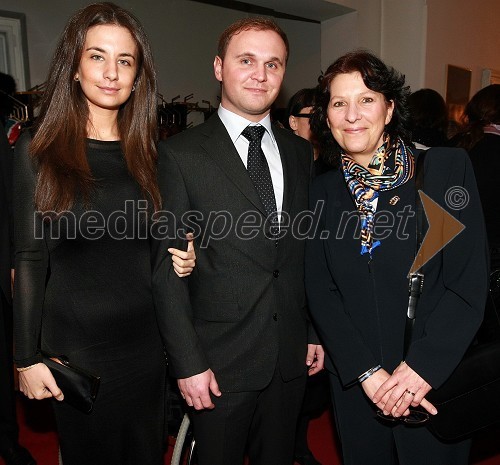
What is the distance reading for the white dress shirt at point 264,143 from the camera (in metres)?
1.83

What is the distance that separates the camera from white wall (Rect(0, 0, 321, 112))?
652 cm

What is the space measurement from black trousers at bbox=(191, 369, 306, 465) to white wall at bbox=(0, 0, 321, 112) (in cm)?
569

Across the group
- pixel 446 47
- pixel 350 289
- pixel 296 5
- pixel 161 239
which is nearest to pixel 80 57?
pixel 161 239

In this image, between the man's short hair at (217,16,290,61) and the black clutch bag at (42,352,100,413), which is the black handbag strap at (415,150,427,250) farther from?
the black clutch bag at (42,352,100,413)

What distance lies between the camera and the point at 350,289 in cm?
177

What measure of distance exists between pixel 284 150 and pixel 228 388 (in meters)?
0.92

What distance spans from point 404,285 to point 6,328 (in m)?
2.02

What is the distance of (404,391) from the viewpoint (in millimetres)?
1661

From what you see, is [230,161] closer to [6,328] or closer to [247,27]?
[247,27]

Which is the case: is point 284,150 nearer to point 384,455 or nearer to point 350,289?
point 350,289

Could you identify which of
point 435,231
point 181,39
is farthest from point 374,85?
point 181,39

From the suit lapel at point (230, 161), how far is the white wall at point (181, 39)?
17.9 ft

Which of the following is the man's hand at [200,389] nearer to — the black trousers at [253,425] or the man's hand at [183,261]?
the black trousers at [253,425]

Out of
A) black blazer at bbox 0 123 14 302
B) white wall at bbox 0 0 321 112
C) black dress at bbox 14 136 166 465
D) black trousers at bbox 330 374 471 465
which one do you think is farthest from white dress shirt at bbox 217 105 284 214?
white wall at bbox 0 0 321 112
